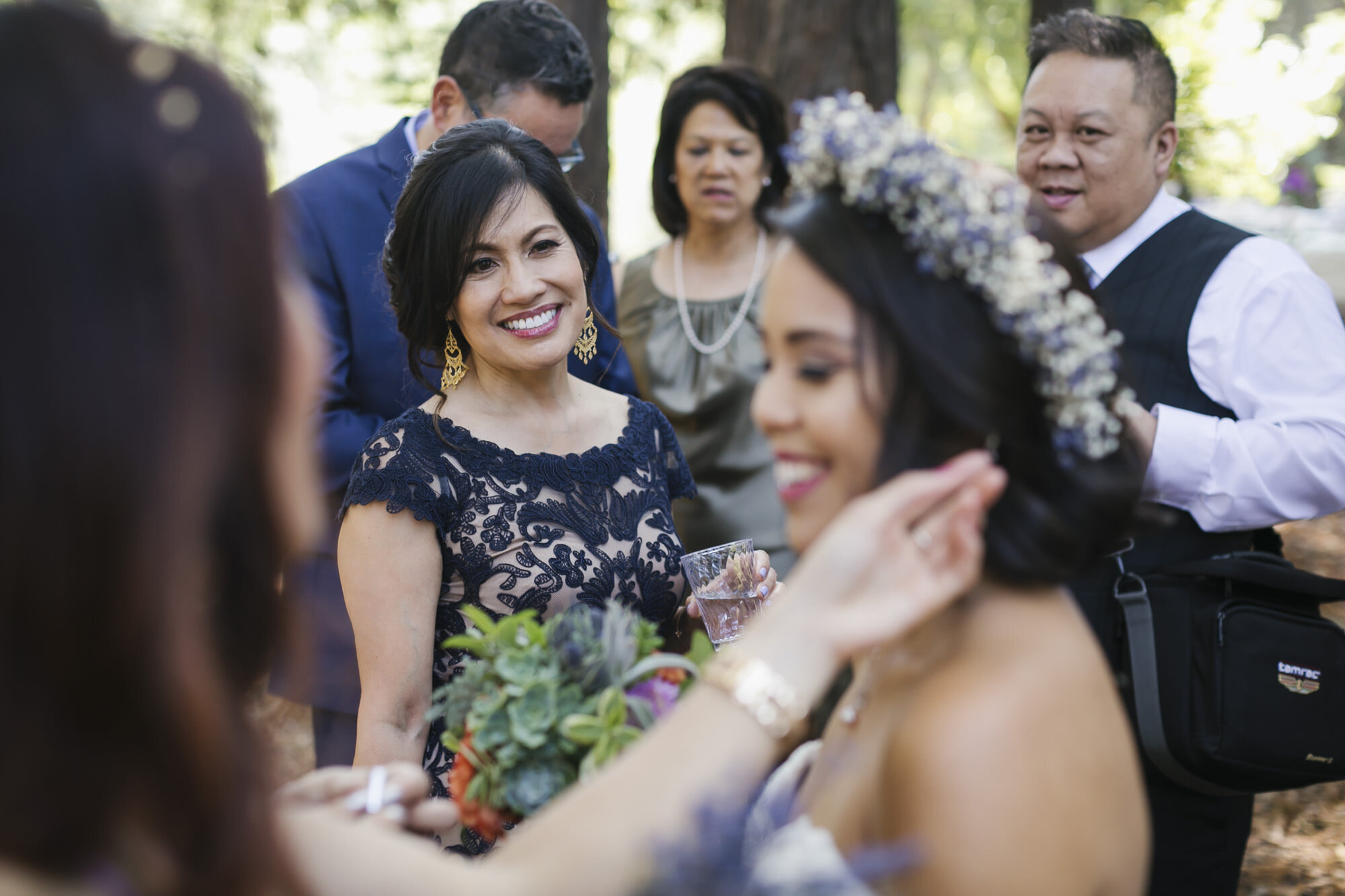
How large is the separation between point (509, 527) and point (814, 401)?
137 centimetres

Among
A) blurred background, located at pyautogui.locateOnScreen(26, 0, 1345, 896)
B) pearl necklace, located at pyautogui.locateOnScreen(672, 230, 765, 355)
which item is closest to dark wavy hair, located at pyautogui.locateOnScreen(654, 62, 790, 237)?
pearl necklace, located at pyautogui.locateOnScreen(672, 230, 765, 355)

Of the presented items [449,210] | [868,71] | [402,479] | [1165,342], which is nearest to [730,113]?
[868,71]

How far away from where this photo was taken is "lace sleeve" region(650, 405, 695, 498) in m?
3.42

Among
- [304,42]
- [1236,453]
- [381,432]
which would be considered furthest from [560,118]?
[304,42]

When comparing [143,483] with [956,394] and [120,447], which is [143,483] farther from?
[956,394]

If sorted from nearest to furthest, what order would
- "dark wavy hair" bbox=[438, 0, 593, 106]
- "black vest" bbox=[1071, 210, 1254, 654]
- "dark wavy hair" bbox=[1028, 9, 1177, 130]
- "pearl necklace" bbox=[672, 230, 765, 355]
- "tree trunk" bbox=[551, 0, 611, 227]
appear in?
"black vest" bbox=[1071, 210, 1254, 654], "dark wavy hair" bbox=[1028, 9, 1177, 130], "dark wavy hair" bbox=[438, 0, 593, 106], "pearl necklace" bbox=[672, 230, 765, 355], "tree trunk" bbox=[551, 0, 611, 227]

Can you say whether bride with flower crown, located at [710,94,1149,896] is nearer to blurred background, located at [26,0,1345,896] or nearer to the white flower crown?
the white flower crown

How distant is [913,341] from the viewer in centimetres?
166

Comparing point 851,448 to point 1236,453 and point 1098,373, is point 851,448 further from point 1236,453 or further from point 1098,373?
point 1236,453

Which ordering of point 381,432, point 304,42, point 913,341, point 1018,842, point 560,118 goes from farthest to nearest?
point 304,42 → point 560,118 → point 381,432 → point 913,341 → point 1018,842

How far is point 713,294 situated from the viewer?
16.1ft

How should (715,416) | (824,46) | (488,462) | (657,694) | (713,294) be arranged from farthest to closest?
(824,46) → (713,294) → (715,416) → (488,462) → (657,694)

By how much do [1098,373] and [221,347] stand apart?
4.31 ft

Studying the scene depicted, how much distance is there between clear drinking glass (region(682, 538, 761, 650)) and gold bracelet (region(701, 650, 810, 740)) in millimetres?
1179
